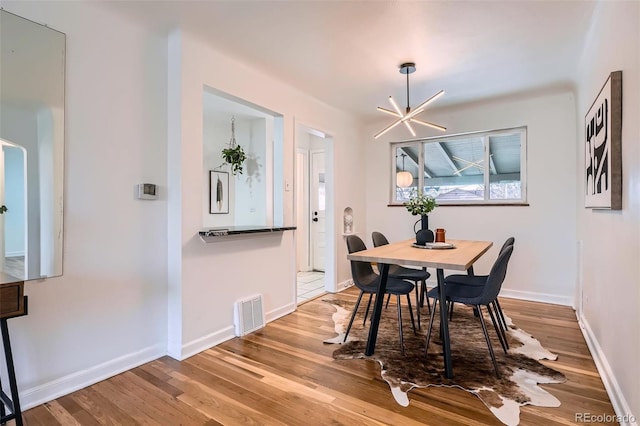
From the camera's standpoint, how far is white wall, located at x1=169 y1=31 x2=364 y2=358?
2.48 m

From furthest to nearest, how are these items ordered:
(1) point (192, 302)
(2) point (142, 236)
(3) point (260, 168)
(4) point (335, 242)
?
(3) point (260, 168) < (4) point (335, 242) < (1) point (192, 302) < (2) point (142, 236)

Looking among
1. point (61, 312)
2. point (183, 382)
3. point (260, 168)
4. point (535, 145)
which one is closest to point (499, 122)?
point (535, 145)

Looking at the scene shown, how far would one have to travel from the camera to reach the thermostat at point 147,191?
7.74 feet

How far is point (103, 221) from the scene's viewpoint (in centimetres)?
219

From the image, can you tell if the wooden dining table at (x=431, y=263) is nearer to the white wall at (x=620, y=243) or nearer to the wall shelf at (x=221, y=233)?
the white wall at (x=620, y=243)

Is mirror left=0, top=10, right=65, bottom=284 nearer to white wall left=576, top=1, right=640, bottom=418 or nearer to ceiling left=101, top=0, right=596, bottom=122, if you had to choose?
ceiling left=101, top=0, right=596, bottom=122

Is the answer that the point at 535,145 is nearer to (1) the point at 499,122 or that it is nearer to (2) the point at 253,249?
(1) the point at 499,122

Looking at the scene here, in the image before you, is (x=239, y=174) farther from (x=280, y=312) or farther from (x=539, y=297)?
(x=539, y=297)

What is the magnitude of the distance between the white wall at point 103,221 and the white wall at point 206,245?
0.14 meters

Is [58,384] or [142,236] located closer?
[58,384]

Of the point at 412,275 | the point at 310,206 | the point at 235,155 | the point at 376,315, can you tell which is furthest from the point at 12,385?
the point at 310,206

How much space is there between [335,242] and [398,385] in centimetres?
252

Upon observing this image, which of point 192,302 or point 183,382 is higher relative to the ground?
point 192,302

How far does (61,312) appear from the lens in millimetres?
1983
